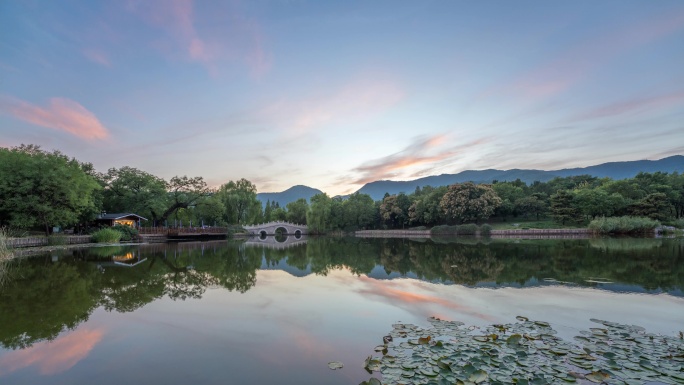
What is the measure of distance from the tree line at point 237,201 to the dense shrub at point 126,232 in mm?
2846

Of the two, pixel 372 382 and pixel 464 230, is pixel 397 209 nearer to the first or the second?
pixel 464 230

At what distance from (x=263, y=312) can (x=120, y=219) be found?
43.2 metres

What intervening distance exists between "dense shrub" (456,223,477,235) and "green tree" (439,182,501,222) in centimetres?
279

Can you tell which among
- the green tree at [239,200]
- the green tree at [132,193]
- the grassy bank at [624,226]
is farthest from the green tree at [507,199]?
the green tree at [132,193]

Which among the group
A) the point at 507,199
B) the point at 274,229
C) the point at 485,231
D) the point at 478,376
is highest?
the point at 507,199

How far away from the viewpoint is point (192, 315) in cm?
796

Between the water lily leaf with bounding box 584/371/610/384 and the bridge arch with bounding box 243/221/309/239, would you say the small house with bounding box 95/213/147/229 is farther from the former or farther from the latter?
the water lily leaf with bounding box 584/371/610/384

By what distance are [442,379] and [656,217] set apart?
2242 inches

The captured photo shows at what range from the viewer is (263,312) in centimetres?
814

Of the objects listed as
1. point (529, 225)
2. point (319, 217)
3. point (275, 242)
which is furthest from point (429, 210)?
point (275, 242)

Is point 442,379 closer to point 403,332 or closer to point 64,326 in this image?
point 403,332

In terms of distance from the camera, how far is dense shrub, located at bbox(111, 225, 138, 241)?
36.2 m

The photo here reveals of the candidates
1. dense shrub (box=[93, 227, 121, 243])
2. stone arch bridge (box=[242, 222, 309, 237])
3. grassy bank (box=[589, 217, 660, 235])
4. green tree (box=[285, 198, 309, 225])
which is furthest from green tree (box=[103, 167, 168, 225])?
grassy bank (box=[589, 217, 660, 235])

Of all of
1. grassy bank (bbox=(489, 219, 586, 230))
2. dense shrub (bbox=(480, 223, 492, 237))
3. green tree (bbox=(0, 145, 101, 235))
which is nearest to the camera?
green tree (bbox=(0, 145, 101, 235))
